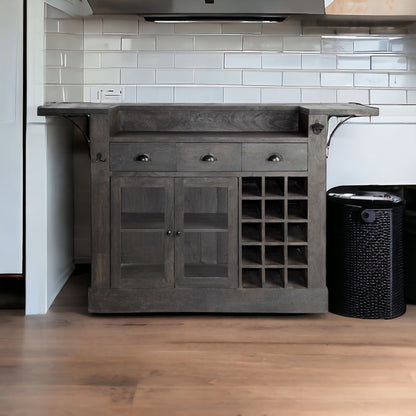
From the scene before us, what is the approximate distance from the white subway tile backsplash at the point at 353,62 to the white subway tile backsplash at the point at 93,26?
1407 millimetres

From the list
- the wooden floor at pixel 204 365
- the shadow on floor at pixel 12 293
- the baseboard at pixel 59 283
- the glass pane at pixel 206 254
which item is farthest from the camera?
the baseboard at pixel 59 283

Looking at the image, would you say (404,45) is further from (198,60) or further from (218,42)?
(198,60)

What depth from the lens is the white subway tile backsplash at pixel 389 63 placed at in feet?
13.1

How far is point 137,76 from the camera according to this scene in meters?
3.97

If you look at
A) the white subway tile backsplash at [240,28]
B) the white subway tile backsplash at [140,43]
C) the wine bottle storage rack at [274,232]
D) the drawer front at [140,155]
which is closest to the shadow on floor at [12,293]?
the drawer front at [140,155]

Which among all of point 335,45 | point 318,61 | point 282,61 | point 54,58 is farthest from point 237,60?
point 54,58

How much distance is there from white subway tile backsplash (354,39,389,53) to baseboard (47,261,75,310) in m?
2.12

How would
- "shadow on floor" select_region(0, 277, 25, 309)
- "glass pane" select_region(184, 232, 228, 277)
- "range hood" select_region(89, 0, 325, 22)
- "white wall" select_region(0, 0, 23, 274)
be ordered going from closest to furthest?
Answer: 1. "white wall" select_region(0, 0, 23, 274)
2. "glass pane" select_region(184, 232, 228, 277)
3. "shadow on floor" select_region(0, 277, 25, 309)
4. "range hood" select_region(89, 0, 325, 22)

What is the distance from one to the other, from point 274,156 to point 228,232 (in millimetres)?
414

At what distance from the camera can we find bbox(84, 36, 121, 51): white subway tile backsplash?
13.0 ft

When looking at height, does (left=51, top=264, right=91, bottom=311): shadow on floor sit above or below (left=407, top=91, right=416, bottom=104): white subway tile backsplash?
below

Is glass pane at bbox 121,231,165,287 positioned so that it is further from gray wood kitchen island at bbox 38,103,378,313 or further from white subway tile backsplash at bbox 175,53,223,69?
white subway tile backsplash at bbox 175,53,223,69

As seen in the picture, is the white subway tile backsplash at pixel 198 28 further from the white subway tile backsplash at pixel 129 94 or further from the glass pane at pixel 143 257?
the glass pane at pixel 143 257

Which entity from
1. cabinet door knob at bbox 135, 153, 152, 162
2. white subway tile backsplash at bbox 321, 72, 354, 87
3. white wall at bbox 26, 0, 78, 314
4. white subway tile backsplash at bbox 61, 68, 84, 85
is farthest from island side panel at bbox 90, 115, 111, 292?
white subway tile backsplash at bbox 321, 72, 354, 87
